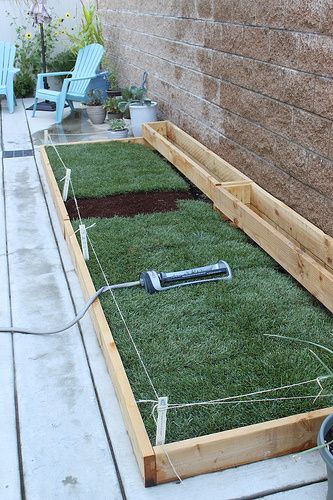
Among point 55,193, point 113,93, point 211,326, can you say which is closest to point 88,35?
point 113,93

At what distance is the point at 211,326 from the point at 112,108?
4846 millimetres

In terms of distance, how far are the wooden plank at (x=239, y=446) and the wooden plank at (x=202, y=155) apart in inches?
90.4

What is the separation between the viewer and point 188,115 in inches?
210

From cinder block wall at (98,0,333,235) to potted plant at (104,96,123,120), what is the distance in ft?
3.37

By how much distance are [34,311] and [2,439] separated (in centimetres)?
91

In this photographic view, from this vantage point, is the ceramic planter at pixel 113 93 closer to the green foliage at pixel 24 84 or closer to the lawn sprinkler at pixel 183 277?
the green foliage at pixel 24 84

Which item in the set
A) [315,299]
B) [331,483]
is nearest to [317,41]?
[315,299]

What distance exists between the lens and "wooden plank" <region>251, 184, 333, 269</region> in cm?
299

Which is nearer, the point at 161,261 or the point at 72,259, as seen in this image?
the point at 161,261

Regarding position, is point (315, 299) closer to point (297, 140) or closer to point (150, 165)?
point (297, 140)

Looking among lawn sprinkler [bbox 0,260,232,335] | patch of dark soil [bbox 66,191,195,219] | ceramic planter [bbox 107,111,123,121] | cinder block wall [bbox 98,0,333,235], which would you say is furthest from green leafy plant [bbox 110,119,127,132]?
lawn sprinkler [bbox 0,260,232,335]

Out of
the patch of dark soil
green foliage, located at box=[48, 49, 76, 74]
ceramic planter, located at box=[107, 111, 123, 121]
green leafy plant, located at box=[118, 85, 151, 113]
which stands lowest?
the patch of dark soil

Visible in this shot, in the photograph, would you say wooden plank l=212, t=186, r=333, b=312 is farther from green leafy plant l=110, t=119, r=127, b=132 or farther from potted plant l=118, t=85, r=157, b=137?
green leafy plant l=110, t=119, r=127, b=132

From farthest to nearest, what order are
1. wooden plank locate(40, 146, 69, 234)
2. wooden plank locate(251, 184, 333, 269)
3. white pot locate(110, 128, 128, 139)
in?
white pot locate(110, 128, 128, 139)
wooden plank locate(40, 146, 69, 234)
wooden plank locate(251, 184, 333, 269)
